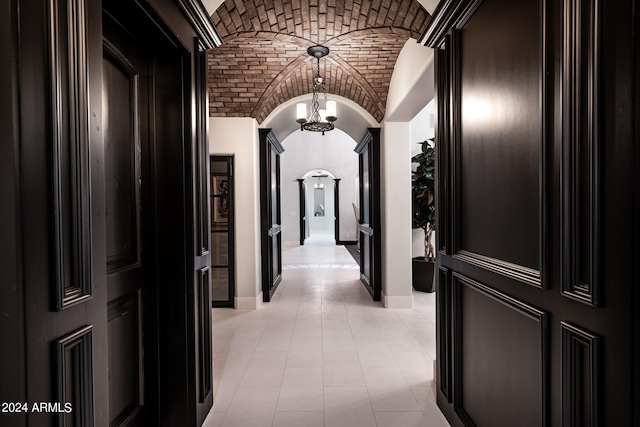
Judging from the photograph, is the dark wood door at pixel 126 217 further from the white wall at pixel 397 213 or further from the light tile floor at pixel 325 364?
the white wall at pixel 397 213

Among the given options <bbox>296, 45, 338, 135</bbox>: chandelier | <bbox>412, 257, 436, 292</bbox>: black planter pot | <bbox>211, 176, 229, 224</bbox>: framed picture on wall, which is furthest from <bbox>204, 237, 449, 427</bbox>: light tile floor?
<bbox>296, 45, 338, 135</bbox>: chandelier

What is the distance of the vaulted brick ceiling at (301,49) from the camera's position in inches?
130

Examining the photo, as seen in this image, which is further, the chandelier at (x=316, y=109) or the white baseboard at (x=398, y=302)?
the white baseboard at (x=398, y=302)

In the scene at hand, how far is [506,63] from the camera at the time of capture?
5.45ft

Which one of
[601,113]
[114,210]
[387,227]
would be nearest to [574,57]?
[601,113]

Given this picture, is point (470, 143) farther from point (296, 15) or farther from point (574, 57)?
point (296, 15)

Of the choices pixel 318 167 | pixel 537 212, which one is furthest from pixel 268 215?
pixel 318 167

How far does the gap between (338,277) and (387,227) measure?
267 centimetres

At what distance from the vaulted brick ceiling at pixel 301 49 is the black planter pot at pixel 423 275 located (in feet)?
8.24

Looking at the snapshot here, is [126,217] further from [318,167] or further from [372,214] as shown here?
[318,167]

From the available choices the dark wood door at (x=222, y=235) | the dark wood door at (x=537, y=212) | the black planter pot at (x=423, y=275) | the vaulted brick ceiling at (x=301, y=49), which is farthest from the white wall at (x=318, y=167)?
the dark wood door at (x=537, y=212)

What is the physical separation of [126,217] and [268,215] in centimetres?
398

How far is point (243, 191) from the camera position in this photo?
17.1ft

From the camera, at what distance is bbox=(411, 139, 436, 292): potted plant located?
20.4 ft
